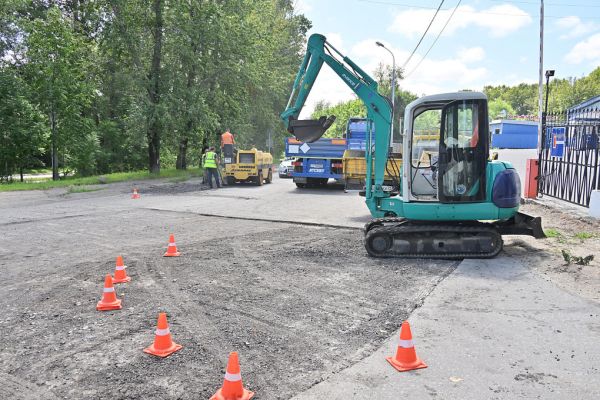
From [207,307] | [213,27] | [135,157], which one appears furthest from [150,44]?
[207,307]

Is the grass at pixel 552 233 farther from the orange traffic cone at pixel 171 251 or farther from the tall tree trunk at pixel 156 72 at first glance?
the tall tree trunk at pixel 156 72

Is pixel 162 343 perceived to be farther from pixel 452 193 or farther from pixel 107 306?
pixel 452 193

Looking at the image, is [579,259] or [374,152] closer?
[579,259]

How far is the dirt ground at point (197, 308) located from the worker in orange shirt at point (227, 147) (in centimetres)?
1099

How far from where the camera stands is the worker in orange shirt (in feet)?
67.8

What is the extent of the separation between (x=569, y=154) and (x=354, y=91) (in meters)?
7.31

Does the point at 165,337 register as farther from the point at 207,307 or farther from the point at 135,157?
the point at 135,157

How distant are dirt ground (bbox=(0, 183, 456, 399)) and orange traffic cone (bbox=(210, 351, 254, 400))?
9.0 inches

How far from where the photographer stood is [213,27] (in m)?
24.7

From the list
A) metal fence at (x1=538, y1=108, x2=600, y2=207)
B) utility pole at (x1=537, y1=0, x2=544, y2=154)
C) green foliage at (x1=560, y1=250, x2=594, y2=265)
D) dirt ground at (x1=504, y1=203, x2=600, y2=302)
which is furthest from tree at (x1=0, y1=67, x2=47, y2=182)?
green foliage at (x1=560, y1=250, x2=594, y2=265)

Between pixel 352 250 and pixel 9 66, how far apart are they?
24.2 metres

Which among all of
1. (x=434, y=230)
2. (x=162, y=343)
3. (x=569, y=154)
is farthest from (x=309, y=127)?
(x=569, y=154)

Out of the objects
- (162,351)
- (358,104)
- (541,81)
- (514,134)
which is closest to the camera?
(162,351)

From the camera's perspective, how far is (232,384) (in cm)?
331
